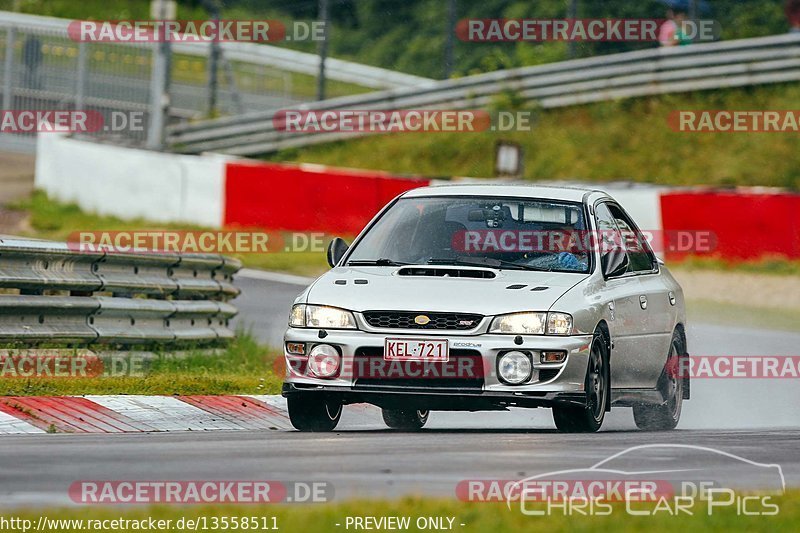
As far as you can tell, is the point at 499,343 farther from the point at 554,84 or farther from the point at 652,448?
the point at 554,84

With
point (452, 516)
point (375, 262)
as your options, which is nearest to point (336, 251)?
point (375, 262)

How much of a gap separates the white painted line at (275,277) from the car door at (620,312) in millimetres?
9952

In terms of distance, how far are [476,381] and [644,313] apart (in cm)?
189

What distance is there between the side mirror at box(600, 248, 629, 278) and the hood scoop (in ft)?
2.63

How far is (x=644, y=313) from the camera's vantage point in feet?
33.7

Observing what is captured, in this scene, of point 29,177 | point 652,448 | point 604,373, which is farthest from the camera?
point 29,177

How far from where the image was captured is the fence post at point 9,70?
91.9ft

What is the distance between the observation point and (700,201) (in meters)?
21.0

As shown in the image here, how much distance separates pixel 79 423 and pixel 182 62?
22750 millimetres

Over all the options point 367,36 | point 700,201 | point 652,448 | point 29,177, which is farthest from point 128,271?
point 367,36
